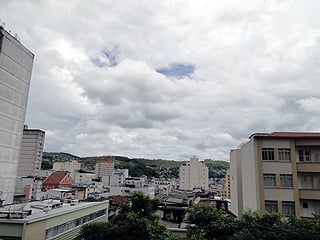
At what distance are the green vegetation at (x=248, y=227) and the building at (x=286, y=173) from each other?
5.74 meters

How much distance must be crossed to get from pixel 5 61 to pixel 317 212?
3660cm

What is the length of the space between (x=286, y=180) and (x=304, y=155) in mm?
2535

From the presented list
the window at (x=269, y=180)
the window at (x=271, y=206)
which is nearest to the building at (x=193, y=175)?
the window at (x=269, y=180)

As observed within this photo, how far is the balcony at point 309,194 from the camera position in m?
21.4

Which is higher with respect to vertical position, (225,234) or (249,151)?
(249,151)

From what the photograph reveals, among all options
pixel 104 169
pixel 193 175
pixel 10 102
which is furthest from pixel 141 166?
pixel 10 102

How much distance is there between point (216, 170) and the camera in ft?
587

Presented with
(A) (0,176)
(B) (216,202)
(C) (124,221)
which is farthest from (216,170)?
(C) (124,221)

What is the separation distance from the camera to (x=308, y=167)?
21.9 meters

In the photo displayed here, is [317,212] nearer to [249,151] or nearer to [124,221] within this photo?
[249,151]

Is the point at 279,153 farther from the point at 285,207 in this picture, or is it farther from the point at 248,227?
the point at 248,227

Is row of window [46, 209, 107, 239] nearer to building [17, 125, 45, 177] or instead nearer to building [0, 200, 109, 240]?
building [0, 200, 109, 240]

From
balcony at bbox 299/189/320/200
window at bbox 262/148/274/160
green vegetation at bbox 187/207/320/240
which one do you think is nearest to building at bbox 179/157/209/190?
window at bbox 262/148/274/160

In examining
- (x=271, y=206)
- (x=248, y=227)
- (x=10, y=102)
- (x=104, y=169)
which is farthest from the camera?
(x=104, y=169)
